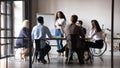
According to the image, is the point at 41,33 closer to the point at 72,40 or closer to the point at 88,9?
the point at 72,40

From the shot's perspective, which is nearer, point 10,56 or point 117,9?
point 10,56

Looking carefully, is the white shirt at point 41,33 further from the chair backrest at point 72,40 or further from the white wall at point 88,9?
the white wall at point 88,9

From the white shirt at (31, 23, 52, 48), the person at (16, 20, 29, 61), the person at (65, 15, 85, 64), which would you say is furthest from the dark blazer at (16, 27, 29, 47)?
the person at (65, 15, 85, 64)

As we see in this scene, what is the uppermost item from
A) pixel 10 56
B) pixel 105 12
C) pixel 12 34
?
pixel 105 12

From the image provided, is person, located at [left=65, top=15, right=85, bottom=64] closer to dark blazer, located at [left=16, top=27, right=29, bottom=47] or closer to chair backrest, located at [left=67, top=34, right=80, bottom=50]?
chair backrest, located at [left=67, top=34, right=80, bottom=50]

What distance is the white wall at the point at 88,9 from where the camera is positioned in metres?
11.0

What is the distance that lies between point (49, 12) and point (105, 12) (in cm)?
205

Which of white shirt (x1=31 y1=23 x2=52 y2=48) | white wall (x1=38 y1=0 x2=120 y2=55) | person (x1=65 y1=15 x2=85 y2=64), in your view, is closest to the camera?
person (x1=65 y1=15 x2=85 y2=64)

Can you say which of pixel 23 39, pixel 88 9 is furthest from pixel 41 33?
pixel 88 9

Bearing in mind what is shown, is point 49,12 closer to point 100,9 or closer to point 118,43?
point 100,9

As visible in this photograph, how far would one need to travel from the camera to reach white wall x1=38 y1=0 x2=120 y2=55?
10977 millimetres

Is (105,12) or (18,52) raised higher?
(105,12)

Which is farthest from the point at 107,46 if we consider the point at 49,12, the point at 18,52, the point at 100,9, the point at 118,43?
the point at 18,52

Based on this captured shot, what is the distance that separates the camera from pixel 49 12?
11281 millimetres
